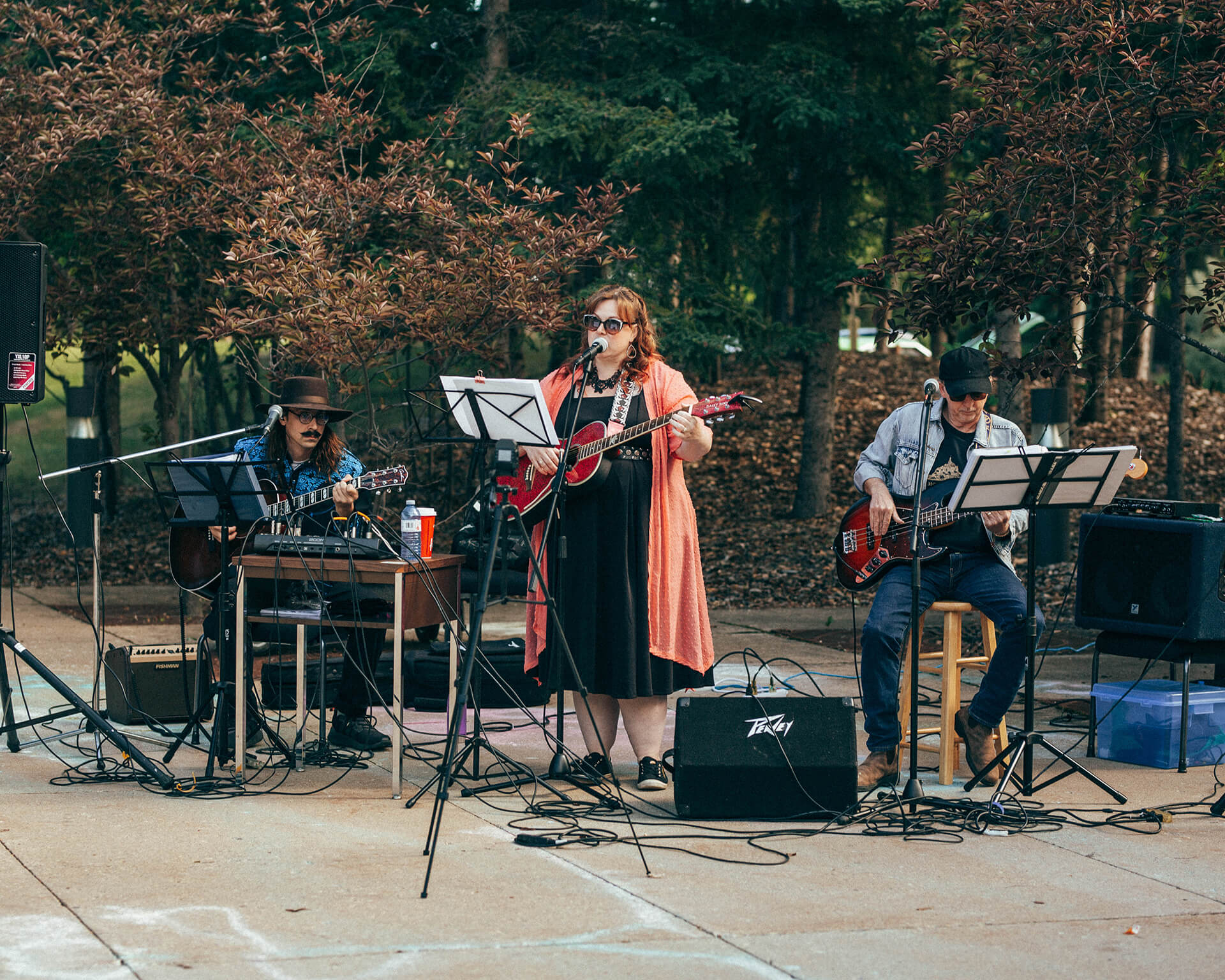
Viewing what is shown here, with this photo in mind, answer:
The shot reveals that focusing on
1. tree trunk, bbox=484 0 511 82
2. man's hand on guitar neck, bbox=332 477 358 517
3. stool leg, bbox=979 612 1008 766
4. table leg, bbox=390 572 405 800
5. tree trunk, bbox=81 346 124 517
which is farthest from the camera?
tree trunk, bbox=81 346 124 517

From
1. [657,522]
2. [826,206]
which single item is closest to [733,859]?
[657,522]

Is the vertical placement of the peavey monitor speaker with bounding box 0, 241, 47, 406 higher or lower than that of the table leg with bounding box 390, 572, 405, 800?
higher

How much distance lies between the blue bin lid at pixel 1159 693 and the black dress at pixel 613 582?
2133mm

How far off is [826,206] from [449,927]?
12247mm

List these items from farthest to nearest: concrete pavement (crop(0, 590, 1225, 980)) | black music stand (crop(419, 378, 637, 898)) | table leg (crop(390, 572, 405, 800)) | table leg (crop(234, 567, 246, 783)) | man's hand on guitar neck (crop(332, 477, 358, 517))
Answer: man's hand on guitar neck (crop(332, 477, 358, 517))
table leg (crop(234, 567, 246, 783))
table leg (crop(390, 572, 405, 800))
black music stand (crop(419, 378, 637, 898))
concrete pavement (crop(0, 590, 1225, 980))

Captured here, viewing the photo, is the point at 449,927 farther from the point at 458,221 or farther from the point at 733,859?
the point at 458,221

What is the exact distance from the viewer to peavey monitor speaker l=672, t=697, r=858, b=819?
552cm

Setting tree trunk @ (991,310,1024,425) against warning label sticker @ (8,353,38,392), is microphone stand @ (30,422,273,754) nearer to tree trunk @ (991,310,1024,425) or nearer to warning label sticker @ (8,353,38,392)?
warning label sticker @ (8,353,38,392)

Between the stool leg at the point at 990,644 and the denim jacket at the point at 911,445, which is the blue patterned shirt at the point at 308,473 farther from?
the stool leg at the point at 990,644

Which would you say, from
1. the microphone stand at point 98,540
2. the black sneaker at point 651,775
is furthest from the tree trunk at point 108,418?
the black sneaker at point 651,775

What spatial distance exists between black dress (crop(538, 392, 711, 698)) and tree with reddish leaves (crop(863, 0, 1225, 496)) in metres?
2.98

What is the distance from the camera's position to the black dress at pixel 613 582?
237 inches

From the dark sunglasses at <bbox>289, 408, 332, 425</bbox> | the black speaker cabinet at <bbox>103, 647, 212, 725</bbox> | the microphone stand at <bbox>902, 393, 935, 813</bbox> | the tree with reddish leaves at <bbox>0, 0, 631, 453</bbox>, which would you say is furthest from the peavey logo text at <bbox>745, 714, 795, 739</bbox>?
the tree with reddish leaves at <bbox>0, 0, 631, 453</bbox>

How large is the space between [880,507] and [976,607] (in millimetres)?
604
